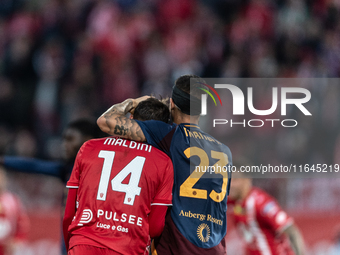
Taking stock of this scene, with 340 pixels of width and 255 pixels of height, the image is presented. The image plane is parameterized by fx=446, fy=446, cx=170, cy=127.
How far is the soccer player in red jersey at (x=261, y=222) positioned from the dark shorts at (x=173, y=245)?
1.89m

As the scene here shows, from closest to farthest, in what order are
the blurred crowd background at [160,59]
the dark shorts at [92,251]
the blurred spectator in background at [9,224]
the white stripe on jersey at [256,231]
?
the dark shorts at [92,251]
the white stripe on jersey at [256,231]
the blurred spectator in background at [9,224]
the blurred crowd background at [160,59]

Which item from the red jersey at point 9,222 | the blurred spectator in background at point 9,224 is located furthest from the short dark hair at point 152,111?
the red jersey at point 9,222

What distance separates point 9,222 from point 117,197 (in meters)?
3.86

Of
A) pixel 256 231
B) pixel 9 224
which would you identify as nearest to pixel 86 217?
pixel 256 231

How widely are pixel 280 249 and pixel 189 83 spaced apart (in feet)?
9.38

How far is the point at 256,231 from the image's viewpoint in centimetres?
543

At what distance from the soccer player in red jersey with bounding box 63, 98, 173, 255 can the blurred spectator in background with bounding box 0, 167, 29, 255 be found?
340cm

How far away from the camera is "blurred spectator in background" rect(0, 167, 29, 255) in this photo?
20.6 ft

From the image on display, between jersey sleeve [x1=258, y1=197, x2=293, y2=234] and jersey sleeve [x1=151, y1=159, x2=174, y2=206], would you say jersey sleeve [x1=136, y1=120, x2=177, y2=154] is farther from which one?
jersey sleeve [x1=258, y1=197, x2=293, y2=234]

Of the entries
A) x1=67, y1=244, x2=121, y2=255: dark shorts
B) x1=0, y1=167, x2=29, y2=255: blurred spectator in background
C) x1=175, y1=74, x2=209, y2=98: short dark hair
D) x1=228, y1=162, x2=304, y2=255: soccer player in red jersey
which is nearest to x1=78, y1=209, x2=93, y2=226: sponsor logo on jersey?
x1=67, y1=244, x2=121, y2=255: dark shorts

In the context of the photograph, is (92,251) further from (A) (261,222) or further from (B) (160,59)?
(B) (160,59)

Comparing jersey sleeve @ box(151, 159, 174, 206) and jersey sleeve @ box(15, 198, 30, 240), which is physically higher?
jersey sleeve @ box(151, 159, 174, 206)

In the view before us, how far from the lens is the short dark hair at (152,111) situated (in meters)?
3.54

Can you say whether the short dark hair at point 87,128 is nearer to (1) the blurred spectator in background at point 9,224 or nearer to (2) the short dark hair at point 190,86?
(2) the short dark hair at point 190,86
